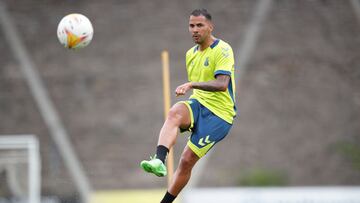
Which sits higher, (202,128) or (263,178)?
(202,128)

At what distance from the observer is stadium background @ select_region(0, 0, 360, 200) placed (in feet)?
48.9

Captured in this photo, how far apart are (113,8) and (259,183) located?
16.5ft

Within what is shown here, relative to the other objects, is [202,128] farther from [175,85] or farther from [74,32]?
[175,85]

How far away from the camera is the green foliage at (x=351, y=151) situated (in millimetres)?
14766

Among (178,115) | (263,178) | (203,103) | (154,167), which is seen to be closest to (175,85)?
(263,178)

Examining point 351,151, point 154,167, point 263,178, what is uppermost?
point 154,167

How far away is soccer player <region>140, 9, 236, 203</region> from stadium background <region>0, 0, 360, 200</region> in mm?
7278

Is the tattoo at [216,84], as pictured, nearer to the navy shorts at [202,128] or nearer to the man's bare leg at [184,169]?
the navy shorts at [202,128]

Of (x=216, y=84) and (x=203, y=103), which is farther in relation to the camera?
(x=203, y=103)

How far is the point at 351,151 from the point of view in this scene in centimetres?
1484

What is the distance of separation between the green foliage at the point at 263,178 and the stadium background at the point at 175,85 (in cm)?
2

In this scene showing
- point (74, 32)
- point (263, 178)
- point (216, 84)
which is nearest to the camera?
point (216, 84)

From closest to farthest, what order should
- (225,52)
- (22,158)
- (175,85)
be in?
(225,52) < (22,158) < (175,85)

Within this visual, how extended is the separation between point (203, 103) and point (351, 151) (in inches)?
327
